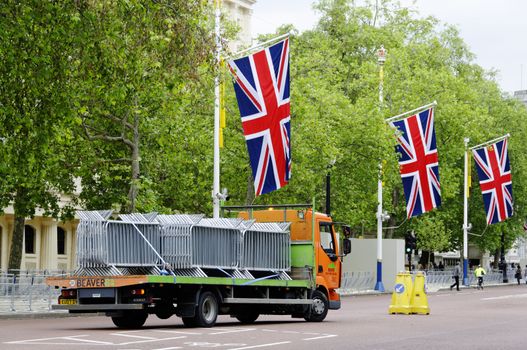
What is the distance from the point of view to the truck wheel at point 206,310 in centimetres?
2430

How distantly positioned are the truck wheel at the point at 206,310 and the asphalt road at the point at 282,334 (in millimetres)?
289

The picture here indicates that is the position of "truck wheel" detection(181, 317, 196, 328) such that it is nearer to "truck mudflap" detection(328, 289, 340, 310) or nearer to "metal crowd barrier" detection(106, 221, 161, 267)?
"metal crowd barrier" detection(106, 221, 161, 267)

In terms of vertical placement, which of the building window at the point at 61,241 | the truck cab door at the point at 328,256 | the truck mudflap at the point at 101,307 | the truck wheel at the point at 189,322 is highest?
the building window at the point at 61,241

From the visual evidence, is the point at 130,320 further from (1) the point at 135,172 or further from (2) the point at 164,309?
(1) the point at 135,172

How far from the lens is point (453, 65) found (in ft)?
273

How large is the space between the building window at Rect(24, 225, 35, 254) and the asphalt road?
30680 mm

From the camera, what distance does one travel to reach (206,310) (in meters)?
24.8

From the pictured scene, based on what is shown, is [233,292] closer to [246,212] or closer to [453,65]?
[246,212]

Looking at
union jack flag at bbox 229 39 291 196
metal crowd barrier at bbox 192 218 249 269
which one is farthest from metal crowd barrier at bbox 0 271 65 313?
metal crowd barrier at bbox 192 218 249 269

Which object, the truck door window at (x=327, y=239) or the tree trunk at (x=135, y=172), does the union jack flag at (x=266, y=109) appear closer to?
the tree trunk at (x=135, y=172)

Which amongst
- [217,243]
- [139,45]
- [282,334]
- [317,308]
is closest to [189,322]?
[217,243]

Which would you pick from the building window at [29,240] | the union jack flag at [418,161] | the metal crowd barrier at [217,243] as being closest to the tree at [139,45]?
the metal crowd barrier at [217,243]

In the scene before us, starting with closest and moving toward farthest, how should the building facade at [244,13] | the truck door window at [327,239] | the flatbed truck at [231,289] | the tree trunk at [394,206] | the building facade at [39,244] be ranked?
the flatbed truck at [231,289], the truck door window at [327,239], the building facade at [39,244], the tree trunk at [394,206], the building facade at [244,13]

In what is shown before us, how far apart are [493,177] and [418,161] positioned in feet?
37.5
